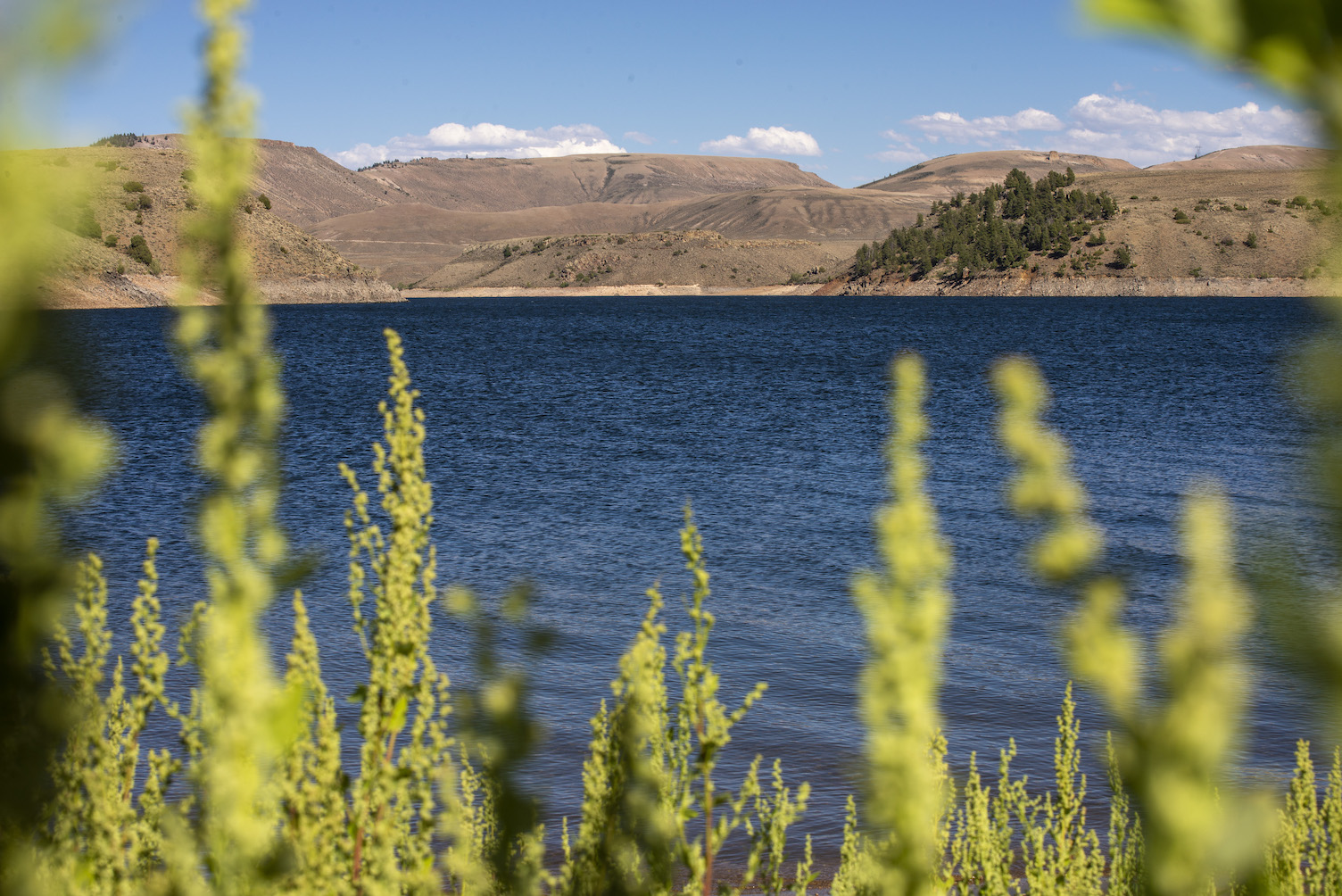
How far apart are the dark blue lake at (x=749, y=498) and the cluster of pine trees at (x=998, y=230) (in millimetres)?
78574

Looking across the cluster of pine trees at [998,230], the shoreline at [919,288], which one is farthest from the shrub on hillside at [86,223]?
the cluster of pine trees at [998,230]

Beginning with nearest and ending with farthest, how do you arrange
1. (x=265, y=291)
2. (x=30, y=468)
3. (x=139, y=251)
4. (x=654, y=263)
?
(x=30, y=468) → (x=139, y=251) → (x=265, y=291) → (x=654, y=263)

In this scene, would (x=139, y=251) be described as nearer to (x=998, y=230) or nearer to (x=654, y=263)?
(x=654, y=263)

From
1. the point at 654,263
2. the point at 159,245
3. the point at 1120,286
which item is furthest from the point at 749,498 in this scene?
the point at 654,263

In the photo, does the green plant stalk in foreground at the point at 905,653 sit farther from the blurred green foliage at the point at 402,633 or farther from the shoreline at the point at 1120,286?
the shoreline at the point at 1120,286

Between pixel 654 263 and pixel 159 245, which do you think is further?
pixel 654 263

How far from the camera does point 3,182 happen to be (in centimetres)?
91

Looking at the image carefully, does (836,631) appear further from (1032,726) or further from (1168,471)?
(1168,471)

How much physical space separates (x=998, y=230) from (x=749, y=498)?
128m

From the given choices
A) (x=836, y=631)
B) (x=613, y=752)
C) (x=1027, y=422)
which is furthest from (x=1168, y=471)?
(x=1027, y=422)

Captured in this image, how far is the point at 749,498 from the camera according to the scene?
78.4 feet

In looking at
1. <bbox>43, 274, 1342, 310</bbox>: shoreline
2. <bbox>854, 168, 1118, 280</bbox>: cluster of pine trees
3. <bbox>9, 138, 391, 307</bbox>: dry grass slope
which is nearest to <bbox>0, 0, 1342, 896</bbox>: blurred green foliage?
<bbox>9, 138, 391, 307</bbox>: dry grass slope

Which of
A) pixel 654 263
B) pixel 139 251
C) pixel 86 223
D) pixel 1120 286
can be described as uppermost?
pixel 654 263

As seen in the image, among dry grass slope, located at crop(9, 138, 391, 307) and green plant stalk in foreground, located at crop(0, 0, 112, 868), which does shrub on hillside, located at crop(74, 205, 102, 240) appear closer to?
green plant stalk in foreground, located at crop(0, 0, 112, 868)
